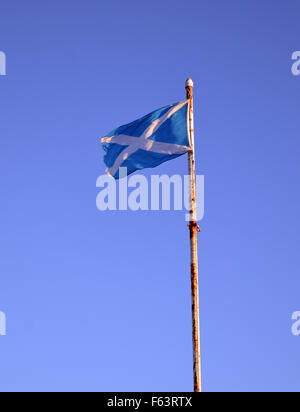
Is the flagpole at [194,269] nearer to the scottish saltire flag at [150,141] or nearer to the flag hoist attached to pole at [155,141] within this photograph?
the flag hoist attached to pole at [155,141]

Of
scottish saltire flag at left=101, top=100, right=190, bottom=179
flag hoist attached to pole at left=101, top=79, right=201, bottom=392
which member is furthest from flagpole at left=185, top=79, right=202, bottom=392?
scottish saltire flag at left=101, top=100, right=190, bottom=179

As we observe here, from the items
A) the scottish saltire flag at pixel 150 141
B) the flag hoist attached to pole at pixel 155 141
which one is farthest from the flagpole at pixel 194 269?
the scottish saltire flag at pixel 150 141

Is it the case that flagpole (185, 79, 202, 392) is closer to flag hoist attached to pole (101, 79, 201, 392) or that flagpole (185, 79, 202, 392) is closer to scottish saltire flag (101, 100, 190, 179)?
flag hoist attached to pole (101, 79, 201, 392)

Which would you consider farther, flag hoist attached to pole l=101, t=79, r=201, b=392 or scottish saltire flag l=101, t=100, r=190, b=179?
scottish saltire flag l=101, t=100, r=190, b=179

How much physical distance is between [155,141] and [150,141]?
218 millimetres

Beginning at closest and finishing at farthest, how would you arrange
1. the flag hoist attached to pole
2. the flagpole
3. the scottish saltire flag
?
the flagpole → the flag hoist attached to pole → the scottish saltire flag

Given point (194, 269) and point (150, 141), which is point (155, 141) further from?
point (194, 269)

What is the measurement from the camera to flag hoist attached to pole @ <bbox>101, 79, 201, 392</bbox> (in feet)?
112

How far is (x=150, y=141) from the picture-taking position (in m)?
35.2

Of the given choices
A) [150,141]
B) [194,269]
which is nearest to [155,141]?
[150,141]

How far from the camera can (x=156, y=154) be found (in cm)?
3488

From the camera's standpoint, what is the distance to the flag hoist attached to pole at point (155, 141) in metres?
34.0

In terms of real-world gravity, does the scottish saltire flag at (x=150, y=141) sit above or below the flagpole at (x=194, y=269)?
above
